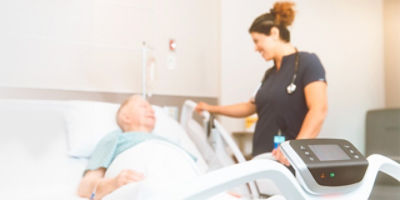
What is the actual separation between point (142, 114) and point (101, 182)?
48 cm

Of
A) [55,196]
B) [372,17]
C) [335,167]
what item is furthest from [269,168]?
[372,17]

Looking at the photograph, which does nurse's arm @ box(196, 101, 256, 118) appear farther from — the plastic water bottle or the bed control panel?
the bed control panel

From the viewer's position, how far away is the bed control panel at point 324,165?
2.05ft

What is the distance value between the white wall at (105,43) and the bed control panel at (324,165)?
3.19 feet

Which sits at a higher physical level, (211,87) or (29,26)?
(29,26)

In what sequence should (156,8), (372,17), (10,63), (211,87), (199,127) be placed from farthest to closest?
(211,87) < (199,127) < (156,8) < (372,17) < (10,63)

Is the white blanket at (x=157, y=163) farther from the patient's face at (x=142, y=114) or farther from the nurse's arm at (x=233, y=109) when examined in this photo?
the nurse's arm at (x=233, y=109)

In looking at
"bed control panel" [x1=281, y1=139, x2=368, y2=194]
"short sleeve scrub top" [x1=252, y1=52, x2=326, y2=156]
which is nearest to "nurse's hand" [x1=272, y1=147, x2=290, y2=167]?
"bed control panel" [x1=281, y1=139, x2=368, y2=194]

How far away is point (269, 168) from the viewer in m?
0.58

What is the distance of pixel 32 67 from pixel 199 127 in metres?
0.88

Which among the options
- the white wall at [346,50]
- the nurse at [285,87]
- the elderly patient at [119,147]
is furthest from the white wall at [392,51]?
the elderly patient at [119,147]

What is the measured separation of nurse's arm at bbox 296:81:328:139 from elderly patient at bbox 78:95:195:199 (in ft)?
1.85

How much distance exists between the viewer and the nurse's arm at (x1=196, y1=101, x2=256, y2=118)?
1.85 metres

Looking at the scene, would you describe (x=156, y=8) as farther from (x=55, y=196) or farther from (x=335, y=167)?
(x=335, y=167)
